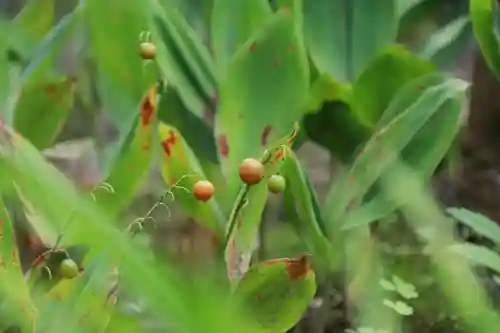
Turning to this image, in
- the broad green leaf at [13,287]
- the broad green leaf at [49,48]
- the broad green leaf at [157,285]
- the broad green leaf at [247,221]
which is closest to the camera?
the broad green leaf at [157,285]

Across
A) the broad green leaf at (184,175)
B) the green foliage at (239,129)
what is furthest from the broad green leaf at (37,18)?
the broad green leaf at (184,175)

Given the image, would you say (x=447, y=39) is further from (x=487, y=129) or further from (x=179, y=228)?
(x=179, y=228)

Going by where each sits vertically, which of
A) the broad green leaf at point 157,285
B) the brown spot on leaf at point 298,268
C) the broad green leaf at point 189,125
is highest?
the broad green leaf at point 157,285

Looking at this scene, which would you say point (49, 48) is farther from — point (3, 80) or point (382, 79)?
point (382, 79)


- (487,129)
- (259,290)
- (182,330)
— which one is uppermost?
(182,330)

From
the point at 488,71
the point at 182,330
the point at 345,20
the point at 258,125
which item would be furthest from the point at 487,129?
the point at 182,330

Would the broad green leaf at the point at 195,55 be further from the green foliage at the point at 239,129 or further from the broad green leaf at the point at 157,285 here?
the broad green leaf at the point at 157,285
